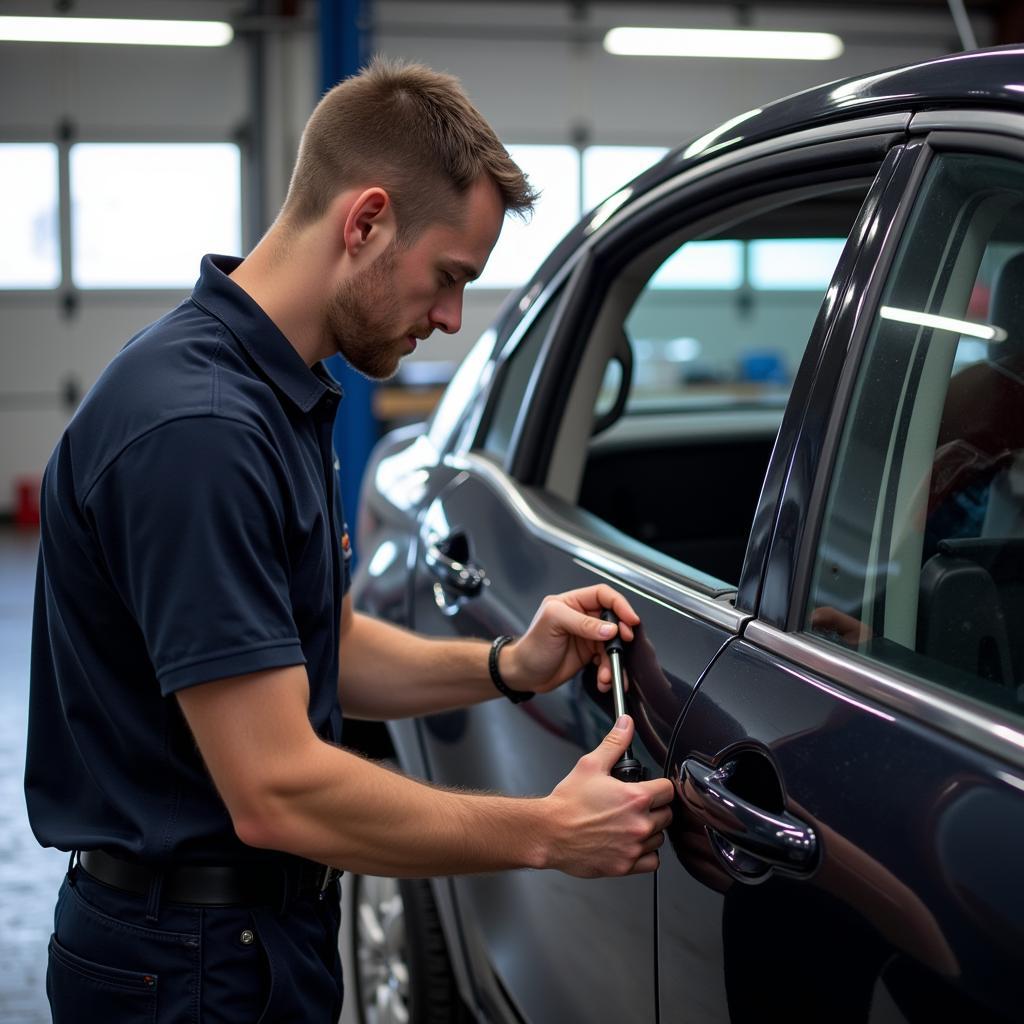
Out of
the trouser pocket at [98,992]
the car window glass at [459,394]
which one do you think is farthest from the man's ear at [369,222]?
the car window glass at [459,394]

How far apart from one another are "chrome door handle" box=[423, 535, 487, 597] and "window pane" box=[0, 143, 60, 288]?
31.7 feet

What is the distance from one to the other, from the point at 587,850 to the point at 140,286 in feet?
34.5

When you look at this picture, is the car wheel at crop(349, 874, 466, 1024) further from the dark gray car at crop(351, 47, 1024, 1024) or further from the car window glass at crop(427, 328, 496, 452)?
the car window glass at crop(427, 328, 496, 452)

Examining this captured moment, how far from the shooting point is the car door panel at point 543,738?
137 centimetres

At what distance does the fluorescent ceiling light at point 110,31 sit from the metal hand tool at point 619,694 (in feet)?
30.4

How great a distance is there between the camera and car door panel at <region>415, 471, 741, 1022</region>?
137cm

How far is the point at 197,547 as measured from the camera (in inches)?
45.8

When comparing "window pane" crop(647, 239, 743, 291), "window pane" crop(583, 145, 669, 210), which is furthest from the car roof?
"window pane" crop(647, 239, 743, 291)

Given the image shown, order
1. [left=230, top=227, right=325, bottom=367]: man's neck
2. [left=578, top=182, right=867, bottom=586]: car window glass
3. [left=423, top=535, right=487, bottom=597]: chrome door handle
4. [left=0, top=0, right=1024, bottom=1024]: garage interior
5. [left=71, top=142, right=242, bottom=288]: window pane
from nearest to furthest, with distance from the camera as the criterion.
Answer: [left=230, top=227, right=325, bottom=367]: man's neck < [left=423, top=535, right=487, bottom=597]: chrome door handle < [left=578, top=182, right=867, bottom=586]: car window glass < [left=0, top=0, right=1024, bottom=1024]: garage interior < [left=71, top=142, right=242, bottom=288]: window pane

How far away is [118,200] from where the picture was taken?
427 inches

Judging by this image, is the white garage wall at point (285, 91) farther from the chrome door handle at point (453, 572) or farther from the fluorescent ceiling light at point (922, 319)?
the fluorescent ceiling light at point (922, 319)

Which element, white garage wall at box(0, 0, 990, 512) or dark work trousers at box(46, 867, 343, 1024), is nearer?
dark work trousers at box(46, 867, 343, 1024)

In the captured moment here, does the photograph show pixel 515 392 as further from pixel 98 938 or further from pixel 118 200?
pixel 118 200

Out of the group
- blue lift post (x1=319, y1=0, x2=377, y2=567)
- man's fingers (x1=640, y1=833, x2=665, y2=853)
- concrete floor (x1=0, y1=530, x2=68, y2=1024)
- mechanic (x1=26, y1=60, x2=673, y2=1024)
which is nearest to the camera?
mechanic (x1=26, y1=60, x2=673, y2=1024)
